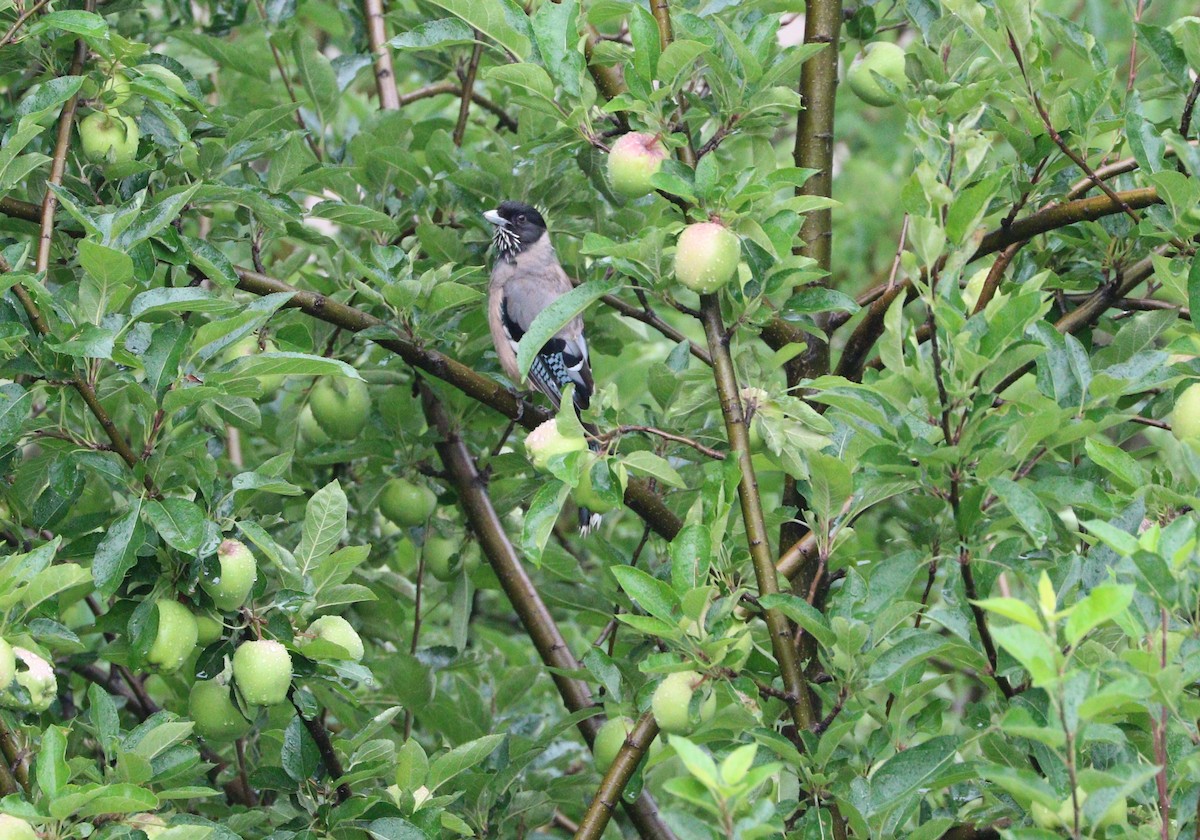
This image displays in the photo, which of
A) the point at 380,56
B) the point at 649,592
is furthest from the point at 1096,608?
the point at 380,56

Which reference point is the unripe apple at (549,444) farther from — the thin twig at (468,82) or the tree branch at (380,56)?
the tree branch at (380,56)

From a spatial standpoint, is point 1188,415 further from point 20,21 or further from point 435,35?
point 20,21

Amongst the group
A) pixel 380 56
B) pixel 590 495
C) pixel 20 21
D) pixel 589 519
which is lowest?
pixel 589 519

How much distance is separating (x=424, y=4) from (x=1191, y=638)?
8.63ft

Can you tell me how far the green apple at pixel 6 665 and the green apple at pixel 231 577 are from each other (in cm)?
38

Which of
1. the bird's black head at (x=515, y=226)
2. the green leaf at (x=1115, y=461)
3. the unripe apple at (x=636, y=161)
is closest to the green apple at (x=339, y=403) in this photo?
the bird's black head at (x=515, y=226)

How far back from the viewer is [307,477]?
3.73 m

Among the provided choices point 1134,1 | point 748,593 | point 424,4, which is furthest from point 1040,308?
point 424,4

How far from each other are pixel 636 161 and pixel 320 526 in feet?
2.96

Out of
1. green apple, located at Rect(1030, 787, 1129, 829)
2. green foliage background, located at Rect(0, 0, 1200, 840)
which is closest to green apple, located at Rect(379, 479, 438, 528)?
green foliage background, located at Rect(0, 0, 1200, 840)

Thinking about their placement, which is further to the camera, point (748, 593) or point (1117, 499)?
point (748, 593)

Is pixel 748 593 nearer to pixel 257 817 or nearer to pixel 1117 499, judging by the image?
pixel 1117 499

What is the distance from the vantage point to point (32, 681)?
2.17m

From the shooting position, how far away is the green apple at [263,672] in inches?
93.9
